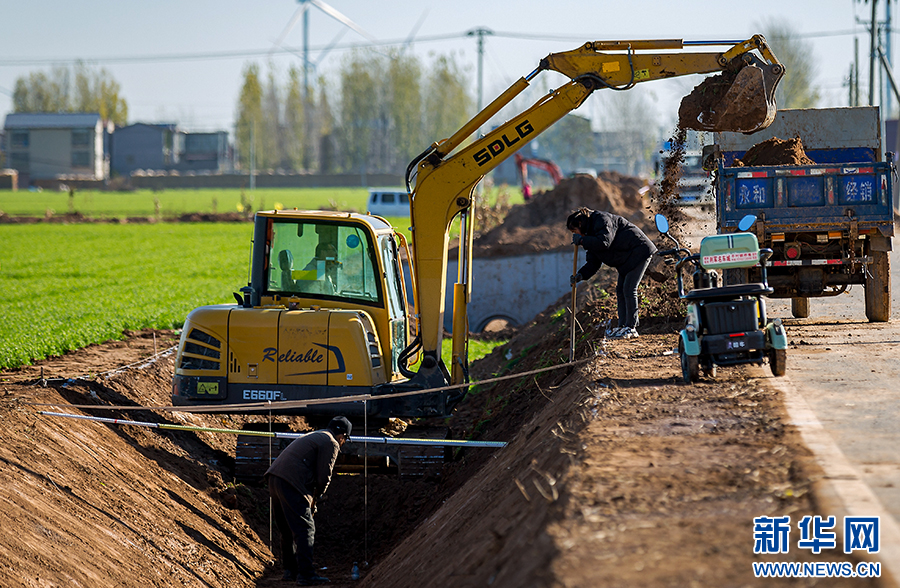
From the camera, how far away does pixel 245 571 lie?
28.4 feet

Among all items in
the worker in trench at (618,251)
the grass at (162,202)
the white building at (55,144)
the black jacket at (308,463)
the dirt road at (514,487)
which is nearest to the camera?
the dirt road at (514,487)

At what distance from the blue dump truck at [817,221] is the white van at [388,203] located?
111 feet

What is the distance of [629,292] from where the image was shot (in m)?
10.9

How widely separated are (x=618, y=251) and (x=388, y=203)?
35548mm

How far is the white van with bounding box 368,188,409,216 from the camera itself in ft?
148

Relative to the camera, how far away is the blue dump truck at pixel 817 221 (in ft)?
36.4

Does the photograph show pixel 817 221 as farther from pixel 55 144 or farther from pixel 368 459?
pixel 55 144

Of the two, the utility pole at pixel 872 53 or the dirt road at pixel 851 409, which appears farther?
the utility pole at pixel 872 53

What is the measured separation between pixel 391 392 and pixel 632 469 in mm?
4363

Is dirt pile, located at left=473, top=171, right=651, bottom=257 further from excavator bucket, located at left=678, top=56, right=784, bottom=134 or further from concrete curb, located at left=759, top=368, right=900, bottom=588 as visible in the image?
concrete curb, located at left=759, top=368, right=900, bottom=588

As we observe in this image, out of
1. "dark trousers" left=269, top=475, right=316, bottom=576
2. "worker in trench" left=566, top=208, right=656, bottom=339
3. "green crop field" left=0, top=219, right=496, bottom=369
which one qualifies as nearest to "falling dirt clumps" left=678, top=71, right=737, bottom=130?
"worker in trench" left=566, top=208, right=656, bottom=339

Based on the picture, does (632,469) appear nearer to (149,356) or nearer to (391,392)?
(391,392)

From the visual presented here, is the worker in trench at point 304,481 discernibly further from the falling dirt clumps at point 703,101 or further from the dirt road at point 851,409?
the falling dirt clumps at point 703,101

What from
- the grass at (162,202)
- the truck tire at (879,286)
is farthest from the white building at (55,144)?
the truck tire at (879,286)
